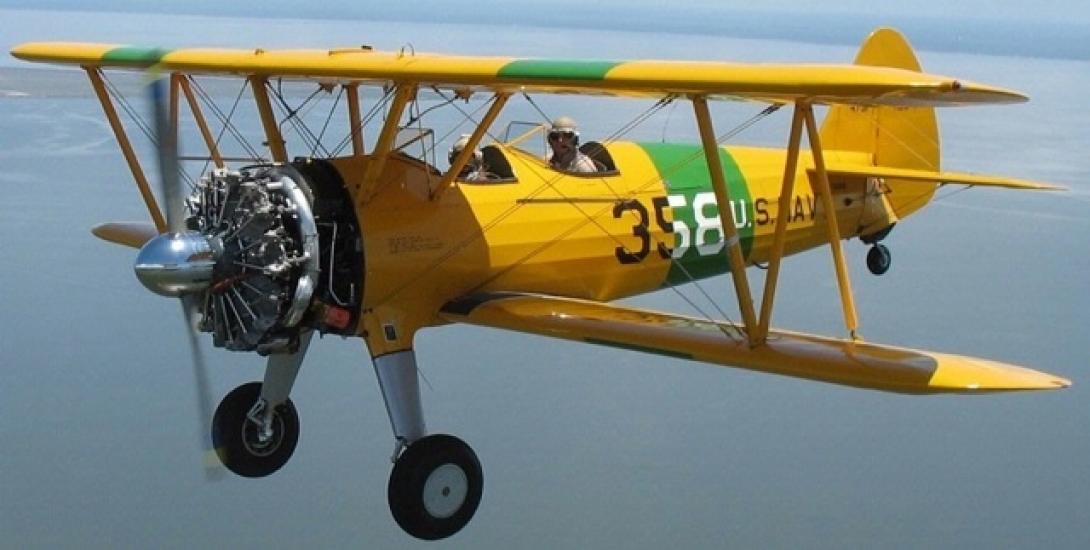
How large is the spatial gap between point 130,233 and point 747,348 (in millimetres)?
5159

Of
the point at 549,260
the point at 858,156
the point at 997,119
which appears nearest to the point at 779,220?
the point at 549,260

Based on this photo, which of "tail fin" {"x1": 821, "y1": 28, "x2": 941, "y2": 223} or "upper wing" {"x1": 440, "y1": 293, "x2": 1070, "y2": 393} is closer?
"upper wing" {"x1": 440, "y1": 293, "x2": 1070, "y2": 393}

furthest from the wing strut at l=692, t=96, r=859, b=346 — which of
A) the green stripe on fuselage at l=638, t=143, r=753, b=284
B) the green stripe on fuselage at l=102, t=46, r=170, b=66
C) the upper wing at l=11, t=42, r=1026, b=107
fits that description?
the green stripe on fuselage at l=102, t=46, r=170, b=66

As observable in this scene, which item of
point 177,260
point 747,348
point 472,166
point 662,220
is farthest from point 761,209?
point 177,260

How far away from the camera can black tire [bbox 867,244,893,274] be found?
508 inches

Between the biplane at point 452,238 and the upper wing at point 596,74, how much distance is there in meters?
0.02

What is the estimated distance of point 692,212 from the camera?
34.7 ft

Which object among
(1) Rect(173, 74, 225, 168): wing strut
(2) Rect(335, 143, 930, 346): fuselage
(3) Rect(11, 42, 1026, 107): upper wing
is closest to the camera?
(3) Rect(11, 42, 1026, 107): upper wing

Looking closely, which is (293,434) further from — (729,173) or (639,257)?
(729,173)

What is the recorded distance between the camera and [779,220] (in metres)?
7.89

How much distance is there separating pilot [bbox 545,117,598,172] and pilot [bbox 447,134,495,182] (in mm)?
576

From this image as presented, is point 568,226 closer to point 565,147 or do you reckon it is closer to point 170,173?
point 565,147

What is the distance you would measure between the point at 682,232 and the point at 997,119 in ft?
109

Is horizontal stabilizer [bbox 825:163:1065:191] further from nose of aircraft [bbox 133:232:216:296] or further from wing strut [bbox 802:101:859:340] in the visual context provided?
nose of aircraft [bbox 133:232:216:296]
